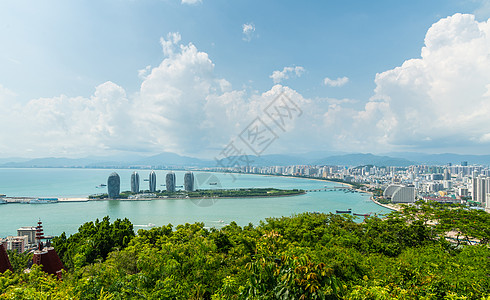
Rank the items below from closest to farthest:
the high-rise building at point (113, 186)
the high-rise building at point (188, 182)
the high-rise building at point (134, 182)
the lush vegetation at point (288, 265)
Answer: the lush vegetation at point (288, 265), the high-rise building at point (113, 186), the high-rise building at point (134, 182), the high-rise building at point (188, 182)

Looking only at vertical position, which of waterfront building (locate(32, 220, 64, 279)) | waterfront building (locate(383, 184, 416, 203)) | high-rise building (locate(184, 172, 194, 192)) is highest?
waterfront building (locate(32, 220, 64, 279))

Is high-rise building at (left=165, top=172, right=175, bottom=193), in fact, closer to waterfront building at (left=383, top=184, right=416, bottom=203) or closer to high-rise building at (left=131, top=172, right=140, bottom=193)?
high-rise building at (left=131, top=172, right=140, bottom=193)

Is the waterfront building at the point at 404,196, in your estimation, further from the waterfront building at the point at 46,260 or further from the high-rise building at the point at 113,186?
the high-rise building at the point at 113,186

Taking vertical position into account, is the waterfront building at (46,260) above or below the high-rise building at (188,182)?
above

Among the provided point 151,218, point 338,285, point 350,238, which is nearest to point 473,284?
point 338,285

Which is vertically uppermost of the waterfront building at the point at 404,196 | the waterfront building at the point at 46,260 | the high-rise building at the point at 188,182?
the waterfront building at the point at 46,260

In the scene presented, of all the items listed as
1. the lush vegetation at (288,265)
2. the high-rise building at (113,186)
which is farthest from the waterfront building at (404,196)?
the high-rise building at (113,186)

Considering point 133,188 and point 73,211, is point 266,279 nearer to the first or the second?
point 73,211

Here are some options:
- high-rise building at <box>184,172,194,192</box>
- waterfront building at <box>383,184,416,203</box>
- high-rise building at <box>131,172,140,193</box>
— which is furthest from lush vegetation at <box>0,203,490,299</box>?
high-rise building at <box>184,172,194,192</box>
